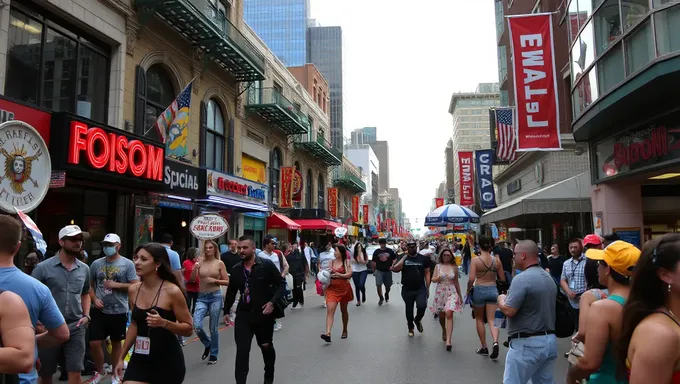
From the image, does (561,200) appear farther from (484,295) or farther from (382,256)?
(484,295)

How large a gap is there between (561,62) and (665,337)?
2333 cm

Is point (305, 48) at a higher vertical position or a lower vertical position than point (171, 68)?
higher

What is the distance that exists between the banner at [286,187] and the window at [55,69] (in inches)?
598

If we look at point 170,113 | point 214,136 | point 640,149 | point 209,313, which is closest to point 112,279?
point 209,313

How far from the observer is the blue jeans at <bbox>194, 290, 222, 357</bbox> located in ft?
25.4

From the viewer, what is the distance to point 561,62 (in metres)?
22.7

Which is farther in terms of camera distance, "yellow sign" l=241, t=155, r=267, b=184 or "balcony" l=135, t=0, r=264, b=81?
"yellow sign" l=241, t=155, r=267, b=184

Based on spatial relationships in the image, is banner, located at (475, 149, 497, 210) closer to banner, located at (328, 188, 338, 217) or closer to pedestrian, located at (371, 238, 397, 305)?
banner, located at (328, 188, 338, 217)

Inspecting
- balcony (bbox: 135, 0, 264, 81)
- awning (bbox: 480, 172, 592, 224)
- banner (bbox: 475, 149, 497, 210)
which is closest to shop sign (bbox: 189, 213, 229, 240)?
balcony (bbox: 135, 0, 264, 81)

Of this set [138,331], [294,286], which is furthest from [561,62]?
[138,331]

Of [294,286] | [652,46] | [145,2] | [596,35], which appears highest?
[145,2]

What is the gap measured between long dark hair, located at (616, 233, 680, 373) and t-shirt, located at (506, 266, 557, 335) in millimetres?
2154

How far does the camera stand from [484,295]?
809 centimetres

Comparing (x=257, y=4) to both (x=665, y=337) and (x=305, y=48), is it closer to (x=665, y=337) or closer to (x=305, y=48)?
(x=305, y=48)
